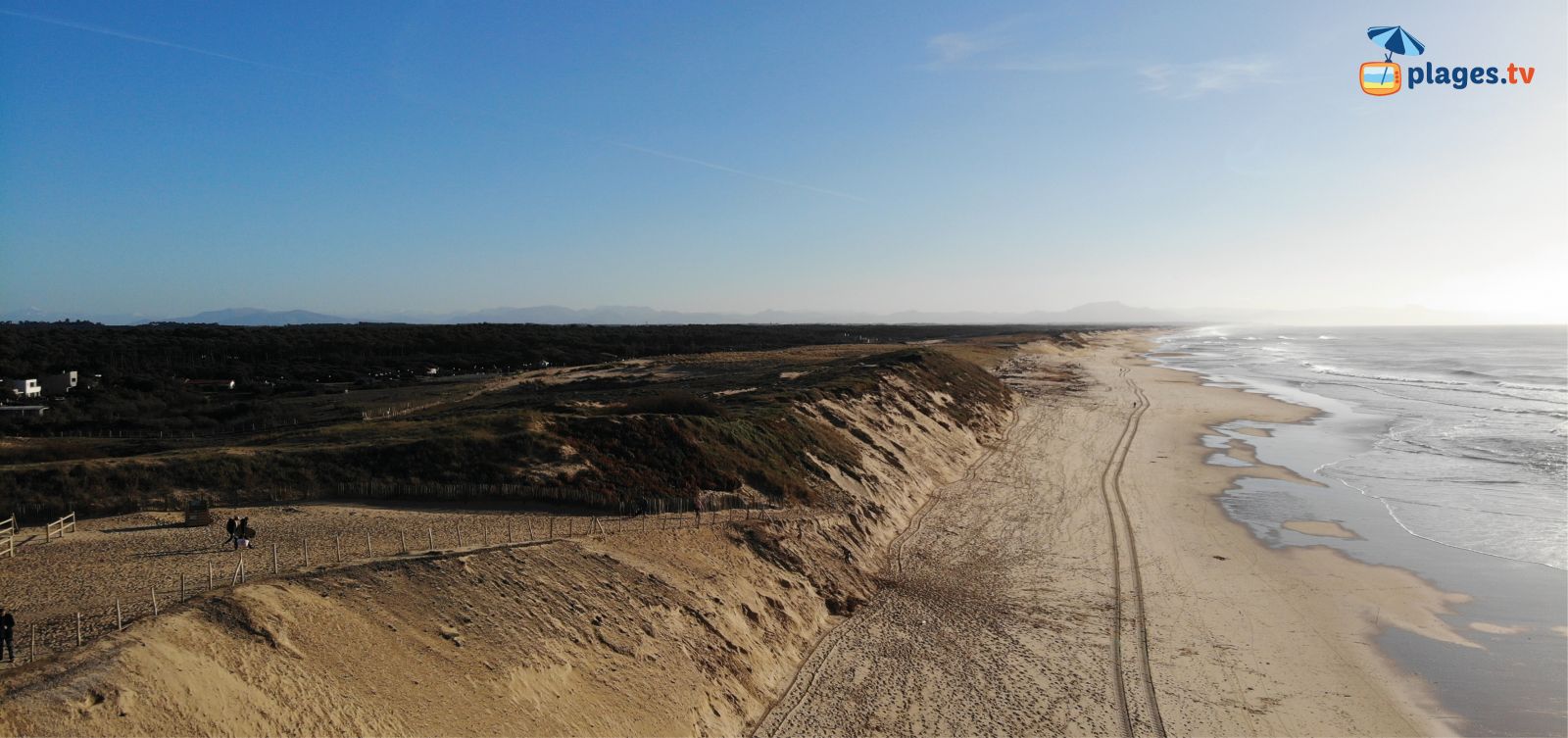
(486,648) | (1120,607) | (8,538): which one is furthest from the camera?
(1120,607)

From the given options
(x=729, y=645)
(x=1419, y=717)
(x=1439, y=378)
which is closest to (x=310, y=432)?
(x=729, y=645)

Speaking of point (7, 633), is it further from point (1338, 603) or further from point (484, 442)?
point (1338, 603)

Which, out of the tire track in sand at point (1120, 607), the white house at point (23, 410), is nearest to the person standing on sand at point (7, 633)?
the tire track in sand at point (1120, 607)

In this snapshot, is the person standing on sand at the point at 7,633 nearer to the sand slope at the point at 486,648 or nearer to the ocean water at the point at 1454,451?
the sand slope at the point at 486,648

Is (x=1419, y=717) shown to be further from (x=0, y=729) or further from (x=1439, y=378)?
(x=1439, y=378)

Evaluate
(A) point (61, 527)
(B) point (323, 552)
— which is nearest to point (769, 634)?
(B) point (323, 552)

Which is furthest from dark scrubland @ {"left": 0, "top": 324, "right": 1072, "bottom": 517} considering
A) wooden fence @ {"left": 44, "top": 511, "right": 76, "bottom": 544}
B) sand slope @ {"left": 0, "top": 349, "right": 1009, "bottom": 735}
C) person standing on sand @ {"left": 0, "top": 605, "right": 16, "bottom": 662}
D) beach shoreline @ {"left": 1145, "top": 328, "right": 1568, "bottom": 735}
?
beach shoreline @ {"left": 1145, "top": 328, "right": 1568, "bottom": 735}
